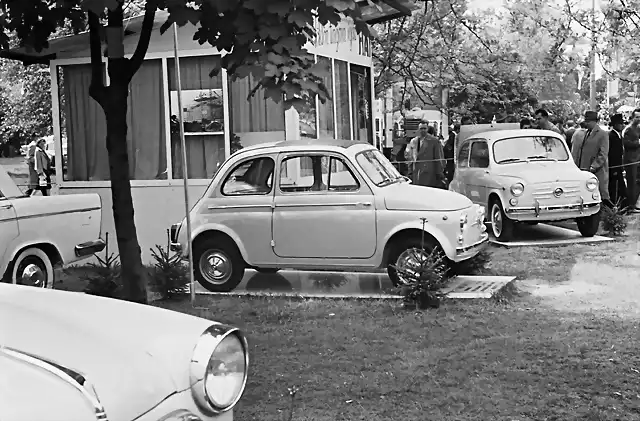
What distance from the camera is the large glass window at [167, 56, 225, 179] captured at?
1136 centimetres

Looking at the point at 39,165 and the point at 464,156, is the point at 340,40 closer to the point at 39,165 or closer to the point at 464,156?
the point at 464,156

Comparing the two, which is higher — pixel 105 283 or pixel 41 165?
pixel 41 165

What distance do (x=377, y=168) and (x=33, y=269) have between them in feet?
12.6

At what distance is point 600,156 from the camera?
45.0ft

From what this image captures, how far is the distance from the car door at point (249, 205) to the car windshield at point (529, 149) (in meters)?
5.23

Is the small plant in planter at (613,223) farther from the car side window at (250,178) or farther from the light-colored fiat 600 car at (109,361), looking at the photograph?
the light-colored fiat 600 car at (109,361)

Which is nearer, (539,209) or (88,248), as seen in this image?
(88,248)

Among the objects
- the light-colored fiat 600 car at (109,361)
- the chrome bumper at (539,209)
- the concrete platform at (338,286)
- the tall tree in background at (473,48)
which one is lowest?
the concrete platform at (338,286)

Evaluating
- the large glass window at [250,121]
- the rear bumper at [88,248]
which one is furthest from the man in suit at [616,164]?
the rear bumper at [88,248]

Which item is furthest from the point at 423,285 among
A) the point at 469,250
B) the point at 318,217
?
the point at 318,217

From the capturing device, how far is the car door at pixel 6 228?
823 centimetres

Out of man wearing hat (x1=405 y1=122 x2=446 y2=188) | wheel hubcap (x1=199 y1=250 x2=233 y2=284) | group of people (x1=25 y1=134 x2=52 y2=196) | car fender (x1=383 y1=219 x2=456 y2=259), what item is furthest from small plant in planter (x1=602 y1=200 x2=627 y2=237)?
group of people (x1=25 y1=134 x2=52 y2=196)

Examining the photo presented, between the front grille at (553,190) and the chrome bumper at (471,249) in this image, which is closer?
the chrome bumper at (471,249)

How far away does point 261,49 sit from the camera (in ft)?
17.4
